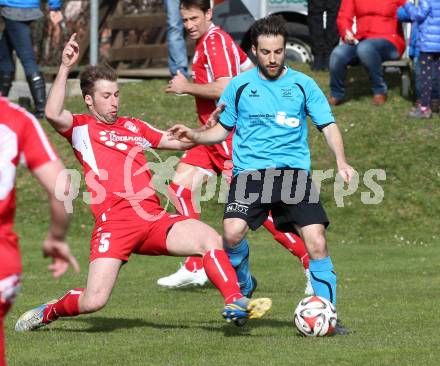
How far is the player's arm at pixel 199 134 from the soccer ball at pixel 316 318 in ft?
4.75

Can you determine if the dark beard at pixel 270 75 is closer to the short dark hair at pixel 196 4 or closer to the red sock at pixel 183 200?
the short dark hair at pixel 196 4

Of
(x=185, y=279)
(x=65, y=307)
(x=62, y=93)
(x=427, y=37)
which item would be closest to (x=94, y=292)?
(x=65, y=307)

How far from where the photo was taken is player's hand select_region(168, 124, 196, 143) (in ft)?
26.9

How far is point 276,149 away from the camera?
27.9ft

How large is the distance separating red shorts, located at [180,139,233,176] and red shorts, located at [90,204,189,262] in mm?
2349

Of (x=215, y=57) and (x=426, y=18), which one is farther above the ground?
(x=215, y=57)

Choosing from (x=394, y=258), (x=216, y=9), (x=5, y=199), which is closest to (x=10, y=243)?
(x=5, y=199)

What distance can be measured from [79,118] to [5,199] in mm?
3347

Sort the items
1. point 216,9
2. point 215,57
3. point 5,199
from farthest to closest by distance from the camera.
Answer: point 216,9, point 215,57, point 5,199

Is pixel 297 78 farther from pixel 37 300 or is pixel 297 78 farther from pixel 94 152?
pixel 37 300

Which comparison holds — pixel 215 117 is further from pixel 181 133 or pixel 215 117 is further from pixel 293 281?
pixel 293 281

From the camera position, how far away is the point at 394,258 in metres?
13.8

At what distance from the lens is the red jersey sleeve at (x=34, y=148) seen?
17.5 ft

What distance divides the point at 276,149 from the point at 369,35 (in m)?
9.16
